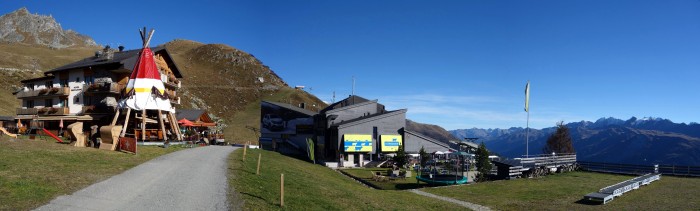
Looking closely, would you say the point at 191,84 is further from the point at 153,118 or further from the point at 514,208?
the point at 514,208

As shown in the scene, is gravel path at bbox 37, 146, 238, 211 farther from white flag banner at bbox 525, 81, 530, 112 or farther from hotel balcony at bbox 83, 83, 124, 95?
white flag banner at bbox 525, 81, 530, 112

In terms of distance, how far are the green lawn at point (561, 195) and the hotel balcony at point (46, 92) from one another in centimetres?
4816

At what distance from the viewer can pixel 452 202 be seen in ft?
85.4

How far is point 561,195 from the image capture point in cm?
2917

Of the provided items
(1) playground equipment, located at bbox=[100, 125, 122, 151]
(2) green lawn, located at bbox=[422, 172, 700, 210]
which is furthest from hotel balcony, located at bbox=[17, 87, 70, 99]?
(2) green lawn, located at bbox=[422, 172, 700, 210]

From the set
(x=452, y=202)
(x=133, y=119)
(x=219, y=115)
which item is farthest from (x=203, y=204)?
(x=219, y=115)

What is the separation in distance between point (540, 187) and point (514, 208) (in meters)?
11.1

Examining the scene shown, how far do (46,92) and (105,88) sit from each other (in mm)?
11562

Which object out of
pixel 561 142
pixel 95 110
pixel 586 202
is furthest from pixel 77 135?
pixel 561 142

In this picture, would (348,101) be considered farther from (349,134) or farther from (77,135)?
(77,135)

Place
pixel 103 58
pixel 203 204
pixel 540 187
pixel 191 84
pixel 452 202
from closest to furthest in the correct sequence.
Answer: pixel 203 204, pixel 452 202, pixel 540 187, pixel 103 58, pixel 191 84

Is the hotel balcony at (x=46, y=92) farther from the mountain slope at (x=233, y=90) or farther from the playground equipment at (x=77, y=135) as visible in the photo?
the mountain slope at (x=233, y=90)

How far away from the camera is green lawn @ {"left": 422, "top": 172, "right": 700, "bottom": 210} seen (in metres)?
24.8

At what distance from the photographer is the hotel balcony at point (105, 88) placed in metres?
49.5
